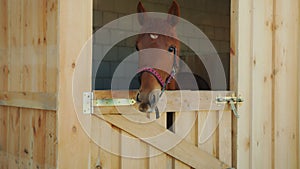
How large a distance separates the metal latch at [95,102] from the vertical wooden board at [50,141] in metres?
0.16

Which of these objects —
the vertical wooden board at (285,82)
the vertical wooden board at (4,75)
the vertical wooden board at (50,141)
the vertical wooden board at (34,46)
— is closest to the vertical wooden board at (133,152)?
the vertical wooden board at (50,141)

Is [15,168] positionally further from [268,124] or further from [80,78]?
[268,124]

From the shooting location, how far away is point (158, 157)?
2.12 meters

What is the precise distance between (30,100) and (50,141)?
31cm

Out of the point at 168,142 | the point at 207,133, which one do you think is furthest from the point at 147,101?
the point at 207,133

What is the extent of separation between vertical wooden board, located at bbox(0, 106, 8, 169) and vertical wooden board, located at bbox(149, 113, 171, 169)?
2.98ft

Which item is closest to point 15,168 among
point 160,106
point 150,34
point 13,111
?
point 13,111

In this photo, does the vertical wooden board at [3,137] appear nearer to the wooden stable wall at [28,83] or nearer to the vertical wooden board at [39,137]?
the wooden stable wall at [28,83]

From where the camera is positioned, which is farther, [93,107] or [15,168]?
[15,168]

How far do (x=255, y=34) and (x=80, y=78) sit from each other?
51.5 inches

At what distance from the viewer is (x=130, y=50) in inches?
166

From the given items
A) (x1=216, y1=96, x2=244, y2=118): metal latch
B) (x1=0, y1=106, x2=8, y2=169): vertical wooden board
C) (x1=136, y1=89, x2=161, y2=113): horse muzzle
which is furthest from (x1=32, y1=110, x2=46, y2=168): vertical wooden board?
(x1=216, y1=96, x2=244, y2=118): metal latch

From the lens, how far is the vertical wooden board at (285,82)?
9.09ft

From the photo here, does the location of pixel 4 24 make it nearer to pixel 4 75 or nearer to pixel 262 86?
pixel 4 75
